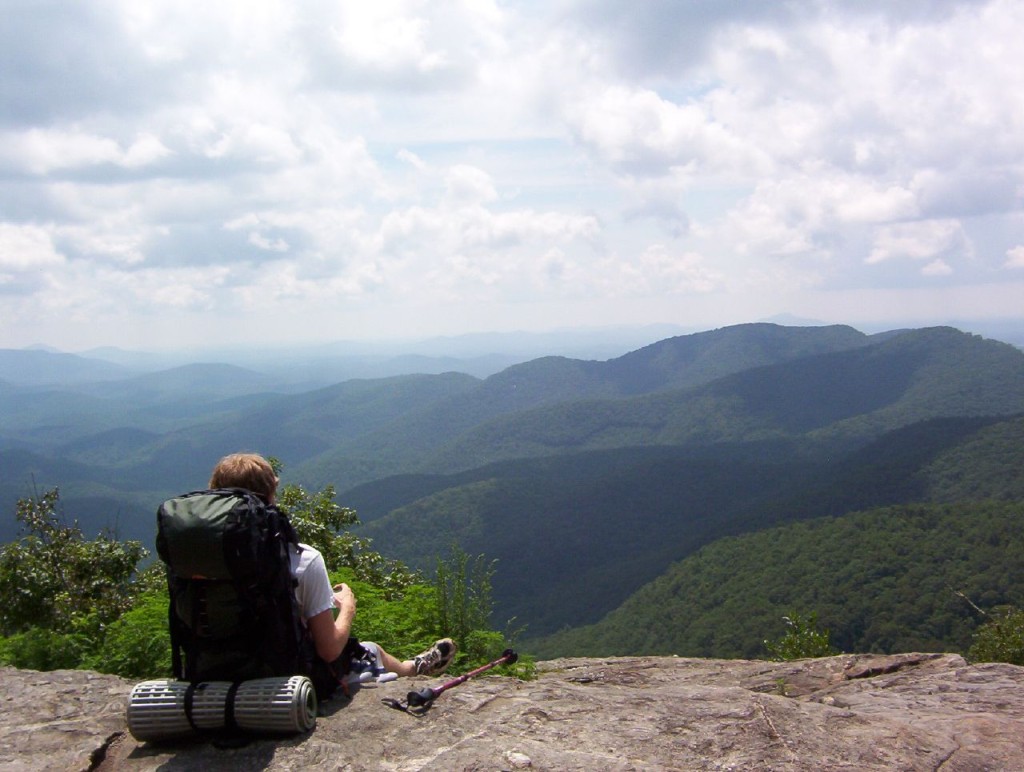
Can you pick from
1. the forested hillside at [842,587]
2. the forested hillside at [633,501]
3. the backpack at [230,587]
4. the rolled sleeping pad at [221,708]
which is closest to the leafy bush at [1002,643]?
the rolled sleeping pad at [221,708]

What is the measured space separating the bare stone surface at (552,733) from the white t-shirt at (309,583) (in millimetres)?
619

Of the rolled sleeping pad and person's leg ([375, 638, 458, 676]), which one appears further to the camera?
person's leg ([375, 638, 458, 676])

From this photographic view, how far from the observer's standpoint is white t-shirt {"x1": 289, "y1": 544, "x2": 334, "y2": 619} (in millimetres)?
4074

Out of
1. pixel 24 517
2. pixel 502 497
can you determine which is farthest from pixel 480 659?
A: pixel 502 497

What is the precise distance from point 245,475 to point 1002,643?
554 inches

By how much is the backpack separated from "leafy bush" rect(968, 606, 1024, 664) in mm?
11211

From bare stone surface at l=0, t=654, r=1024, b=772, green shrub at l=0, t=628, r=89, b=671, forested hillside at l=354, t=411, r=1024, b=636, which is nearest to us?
bare stone surface at l=0, t=654, r=1024, b=772

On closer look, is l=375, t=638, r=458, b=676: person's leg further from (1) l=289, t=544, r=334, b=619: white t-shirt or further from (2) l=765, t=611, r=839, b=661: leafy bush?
(2) l=765, t=611, r=839, b=661: leafy bush

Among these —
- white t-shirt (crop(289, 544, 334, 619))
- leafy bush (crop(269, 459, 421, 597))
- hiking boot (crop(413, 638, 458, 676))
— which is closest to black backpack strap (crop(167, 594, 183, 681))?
white t-shirt (crop(289, 544, 334, 619))

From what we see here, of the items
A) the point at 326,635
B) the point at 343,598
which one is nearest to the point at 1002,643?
the point at 343,598

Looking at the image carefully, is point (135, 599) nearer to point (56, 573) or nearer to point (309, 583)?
point (56, 573)

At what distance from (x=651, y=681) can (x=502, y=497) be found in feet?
446

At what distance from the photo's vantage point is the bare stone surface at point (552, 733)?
3686 millimetres

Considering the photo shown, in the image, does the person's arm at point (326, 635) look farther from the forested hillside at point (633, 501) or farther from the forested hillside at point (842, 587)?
the forested hillside at point (633, 501)
